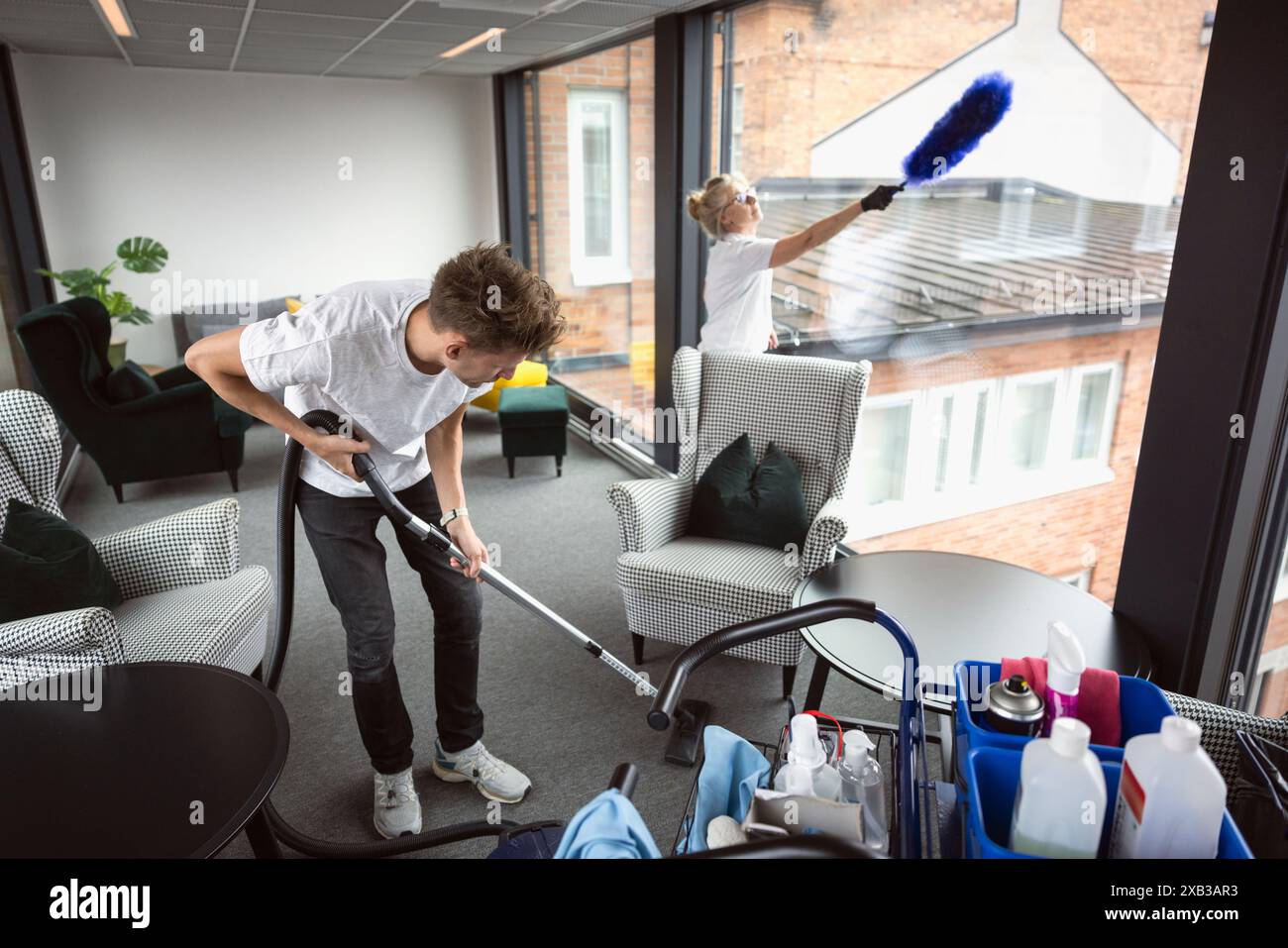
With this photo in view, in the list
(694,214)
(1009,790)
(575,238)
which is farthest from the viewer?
(575,238)

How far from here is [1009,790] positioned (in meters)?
0.94

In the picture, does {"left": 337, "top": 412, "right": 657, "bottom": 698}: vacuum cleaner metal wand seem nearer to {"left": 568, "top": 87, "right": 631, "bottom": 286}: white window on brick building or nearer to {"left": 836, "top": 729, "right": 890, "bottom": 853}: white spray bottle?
{"left": 836, "top": 729, "right": 890, "bottom": 853}: white spray bottle

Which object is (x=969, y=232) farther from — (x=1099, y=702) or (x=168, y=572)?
(x=168, y=572)

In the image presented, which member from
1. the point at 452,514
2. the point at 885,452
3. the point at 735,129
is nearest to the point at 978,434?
the point at 885,452

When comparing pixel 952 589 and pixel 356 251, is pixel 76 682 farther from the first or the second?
pixel 356 251

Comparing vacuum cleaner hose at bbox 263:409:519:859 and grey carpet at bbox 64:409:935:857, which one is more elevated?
vacuum cleaner hose at bbox 263:409:519:859

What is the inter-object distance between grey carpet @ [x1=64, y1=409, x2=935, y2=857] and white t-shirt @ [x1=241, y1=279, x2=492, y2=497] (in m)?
0.92

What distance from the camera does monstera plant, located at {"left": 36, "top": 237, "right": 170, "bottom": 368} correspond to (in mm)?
5273

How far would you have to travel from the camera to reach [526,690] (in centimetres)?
281

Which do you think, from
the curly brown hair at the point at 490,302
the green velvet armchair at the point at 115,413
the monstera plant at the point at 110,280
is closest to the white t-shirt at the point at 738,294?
the curly brown hair at the point at 490,302

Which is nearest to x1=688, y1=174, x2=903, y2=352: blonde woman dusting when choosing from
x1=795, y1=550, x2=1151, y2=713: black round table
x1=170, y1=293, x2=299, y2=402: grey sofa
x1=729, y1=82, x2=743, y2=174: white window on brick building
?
x1=729, y1=82, x2=743, y2=174: white window on brick building

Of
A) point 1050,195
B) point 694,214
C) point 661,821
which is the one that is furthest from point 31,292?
point 1050,195

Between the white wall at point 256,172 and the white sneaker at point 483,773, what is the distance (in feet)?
16.3
